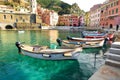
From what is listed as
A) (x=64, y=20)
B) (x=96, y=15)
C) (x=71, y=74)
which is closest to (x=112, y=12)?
(x=96, y=15)

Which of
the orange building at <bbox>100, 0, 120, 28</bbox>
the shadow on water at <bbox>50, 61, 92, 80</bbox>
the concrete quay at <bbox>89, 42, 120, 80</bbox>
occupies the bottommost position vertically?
the shadow on water at <bbox>50, 61, 92, 80</bbox>

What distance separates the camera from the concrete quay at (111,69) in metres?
4.38

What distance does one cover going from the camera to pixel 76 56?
13258 millimetres

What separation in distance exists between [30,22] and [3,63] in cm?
6626

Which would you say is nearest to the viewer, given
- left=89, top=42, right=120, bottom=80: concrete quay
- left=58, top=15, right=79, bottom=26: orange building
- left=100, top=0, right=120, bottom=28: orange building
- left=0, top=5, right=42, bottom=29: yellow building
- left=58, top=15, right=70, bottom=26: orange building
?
left=89, top=42, right=120, bottom=80: concrete quay

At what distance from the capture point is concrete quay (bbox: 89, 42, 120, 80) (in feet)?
14.4

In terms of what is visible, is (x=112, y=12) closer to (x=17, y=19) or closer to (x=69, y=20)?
(x=69, y=20)

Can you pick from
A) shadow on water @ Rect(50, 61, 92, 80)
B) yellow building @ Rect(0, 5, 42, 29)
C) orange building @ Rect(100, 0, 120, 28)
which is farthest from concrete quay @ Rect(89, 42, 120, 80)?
yellow building @ Rect(0, 5, 42, 29)

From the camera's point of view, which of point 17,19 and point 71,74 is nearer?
point 71,74

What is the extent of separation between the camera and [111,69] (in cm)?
510

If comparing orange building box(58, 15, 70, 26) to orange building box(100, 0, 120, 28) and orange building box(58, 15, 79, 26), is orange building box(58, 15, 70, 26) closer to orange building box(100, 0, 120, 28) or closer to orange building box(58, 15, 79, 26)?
orange building box(58, 15, 79, 26)

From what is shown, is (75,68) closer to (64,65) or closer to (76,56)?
(64,65)

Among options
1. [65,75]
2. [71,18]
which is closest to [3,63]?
[65,75]

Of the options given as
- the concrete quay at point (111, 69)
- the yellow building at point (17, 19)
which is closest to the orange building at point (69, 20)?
the yellow building at point (17, 19)
